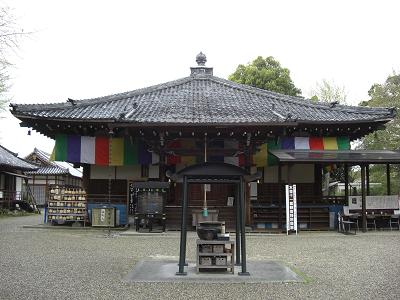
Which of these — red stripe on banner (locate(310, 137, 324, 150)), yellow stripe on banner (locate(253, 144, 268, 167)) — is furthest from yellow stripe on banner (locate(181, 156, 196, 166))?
red stripe on banner (locate(310, 137, 324, 150))

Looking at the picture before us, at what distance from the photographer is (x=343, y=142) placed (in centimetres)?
1836

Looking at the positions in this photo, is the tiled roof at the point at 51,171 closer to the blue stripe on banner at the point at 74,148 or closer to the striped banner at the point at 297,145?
the blue stripe on banner at the point at 74,148

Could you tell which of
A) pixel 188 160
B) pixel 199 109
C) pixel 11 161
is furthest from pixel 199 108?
pixel 11 161

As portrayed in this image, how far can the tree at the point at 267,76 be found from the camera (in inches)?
1235

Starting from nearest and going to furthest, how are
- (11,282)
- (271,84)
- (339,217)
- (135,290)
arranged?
(135,290) < (11,282) < (339,217) < (271,84)

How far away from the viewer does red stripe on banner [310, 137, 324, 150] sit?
1792 centimetres

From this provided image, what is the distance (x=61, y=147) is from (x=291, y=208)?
8970 millimetres

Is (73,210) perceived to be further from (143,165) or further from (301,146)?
(301,146)

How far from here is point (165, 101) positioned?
18328mm

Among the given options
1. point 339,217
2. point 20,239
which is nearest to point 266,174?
point 339,217

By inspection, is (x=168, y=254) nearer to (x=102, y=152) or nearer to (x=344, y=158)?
(x=102, y=152)

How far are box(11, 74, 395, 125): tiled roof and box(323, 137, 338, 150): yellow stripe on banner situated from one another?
99 cm

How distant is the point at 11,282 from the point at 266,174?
40.1 feet

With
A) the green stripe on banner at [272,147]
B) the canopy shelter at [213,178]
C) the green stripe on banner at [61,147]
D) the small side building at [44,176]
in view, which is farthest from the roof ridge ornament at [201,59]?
the small side building at [44,176]
